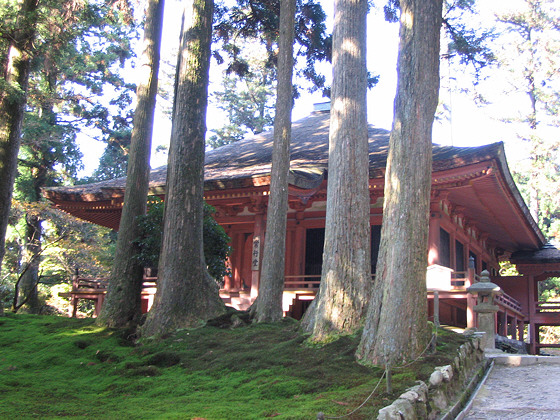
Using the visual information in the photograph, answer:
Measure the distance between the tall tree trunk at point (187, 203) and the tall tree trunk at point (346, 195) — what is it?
2269 mm

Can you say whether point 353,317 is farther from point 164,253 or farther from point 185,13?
point 185,13

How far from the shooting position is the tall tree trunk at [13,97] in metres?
10.5

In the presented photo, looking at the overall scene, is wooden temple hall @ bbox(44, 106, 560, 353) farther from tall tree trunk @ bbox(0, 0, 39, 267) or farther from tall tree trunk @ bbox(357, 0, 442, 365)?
tall tree trunk @ bbox(357, 0, 442, 365)

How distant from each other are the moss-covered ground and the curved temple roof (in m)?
4.28

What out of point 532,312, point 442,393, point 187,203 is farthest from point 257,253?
point 532,312

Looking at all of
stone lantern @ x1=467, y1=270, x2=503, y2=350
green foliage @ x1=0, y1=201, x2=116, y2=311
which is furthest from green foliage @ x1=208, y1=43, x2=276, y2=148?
stone lantern @ x1=467, y1=270, x2=503, y2=350

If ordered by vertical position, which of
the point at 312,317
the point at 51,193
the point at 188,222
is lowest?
the point at 312,317

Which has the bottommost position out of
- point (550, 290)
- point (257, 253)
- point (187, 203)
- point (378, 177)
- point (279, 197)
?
point (550, 290)

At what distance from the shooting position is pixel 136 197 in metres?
10.9

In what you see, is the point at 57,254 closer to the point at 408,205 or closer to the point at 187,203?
the point at 187,203

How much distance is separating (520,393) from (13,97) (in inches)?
403

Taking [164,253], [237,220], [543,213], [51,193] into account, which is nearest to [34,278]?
[51,193]

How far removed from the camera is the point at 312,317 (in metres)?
7.82

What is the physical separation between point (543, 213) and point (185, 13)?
22.4m
